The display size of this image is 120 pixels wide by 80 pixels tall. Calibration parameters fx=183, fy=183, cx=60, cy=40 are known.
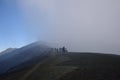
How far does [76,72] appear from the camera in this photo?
66.0 m

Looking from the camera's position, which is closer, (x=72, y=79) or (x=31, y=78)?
(x=72, y=79)

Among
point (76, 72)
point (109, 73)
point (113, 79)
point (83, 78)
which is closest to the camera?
point (113, 79)

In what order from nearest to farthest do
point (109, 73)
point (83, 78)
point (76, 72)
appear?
point (83, 78), point (109, 73), point (76, 72)

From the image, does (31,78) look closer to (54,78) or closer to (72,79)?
(54,78)

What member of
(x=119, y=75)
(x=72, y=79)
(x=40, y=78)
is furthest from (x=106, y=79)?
(x=40, y=78)

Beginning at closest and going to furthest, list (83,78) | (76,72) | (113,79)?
1. (113,79)
2. (83,78)
3. (76,72)


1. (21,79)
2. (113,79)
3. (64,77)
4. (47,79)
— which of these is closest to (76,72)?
(64,77)

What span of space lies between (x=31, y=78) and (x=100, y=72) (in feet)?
81.0

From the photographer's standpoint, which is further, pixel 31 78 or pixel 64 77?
pixel 31 78

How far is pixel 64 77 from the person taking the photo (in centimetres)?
6056

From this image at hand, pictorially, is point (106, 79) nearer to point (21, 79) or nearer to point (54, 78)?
point (54, 78)

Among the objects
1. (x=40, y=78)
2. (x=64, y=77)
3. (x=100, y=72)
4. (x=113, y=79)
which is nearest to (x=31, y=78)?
(x=40, y=78)

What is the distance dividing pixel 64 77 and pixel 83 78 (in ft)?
21.6

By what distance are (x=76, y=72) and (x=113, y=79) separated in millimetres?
15561
